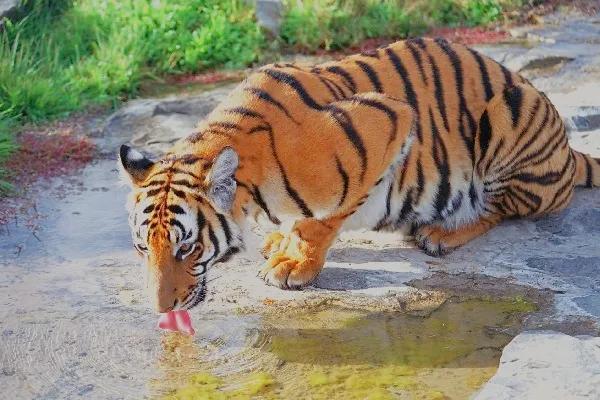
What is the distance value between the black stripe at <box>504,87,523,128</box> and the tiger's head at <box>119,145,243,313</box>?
1.91 metres

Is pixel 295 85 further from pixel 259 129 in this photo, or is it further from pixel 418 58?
pixel 418 58

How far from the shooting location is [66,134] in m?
7.29

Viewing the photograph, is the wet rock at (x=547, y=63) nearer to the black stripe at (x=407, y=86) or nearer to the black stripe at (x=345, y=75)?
the black stripe at (x=407, y=86)

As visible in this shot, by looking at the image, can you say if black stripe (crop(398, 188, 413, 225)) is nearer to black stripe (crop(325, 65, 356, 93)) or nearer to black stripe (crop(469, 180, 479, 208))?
black stripe (crop(469, 180, 479, 208))

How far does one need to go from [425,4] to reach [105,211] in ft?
19.4

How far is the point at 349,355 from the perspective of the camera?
423cm

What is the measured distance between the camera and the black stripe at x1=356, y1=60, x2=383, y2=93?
16.5 ft

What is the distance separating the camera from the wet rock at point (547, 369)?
3494mm

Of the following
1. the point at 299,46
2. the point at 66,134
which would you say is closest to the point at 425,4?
the point at 299,46

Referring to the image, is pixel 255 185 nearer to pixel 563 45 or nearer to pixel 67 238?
pixel 67 238

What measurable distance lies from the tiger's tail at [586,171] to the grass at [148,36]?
4039mm

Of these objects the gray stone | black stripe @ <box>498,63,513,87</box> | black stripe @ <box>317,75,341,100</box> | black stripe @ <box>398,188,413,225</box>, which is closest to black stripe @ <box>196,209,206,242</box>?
black stripe @ <box>317,75,341,100</box>

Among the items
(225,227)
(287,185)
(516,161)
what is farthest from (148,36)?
(225,227)

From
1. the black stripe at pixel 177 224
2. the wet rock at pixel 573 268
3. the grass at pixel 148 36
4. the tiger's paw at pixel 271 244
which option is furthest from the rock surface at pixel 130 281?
the grass at pixel 148 36
